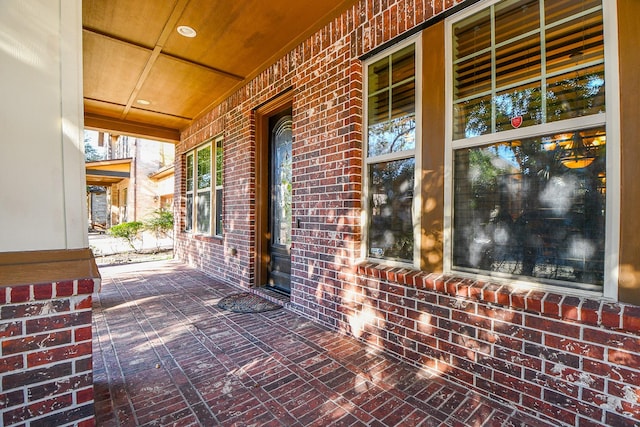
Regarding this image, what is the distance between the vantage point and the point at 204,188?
6.24 m

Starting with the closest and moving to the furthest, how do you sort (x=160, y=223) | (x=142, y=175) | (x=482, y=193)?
(x=482, y=193) < (x=160, y=223) < (x=142, y=175)

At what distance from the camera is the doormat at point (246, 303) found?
11.8ft

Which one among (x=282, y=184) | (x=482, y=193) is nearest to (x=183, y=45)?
(x=282, y=184)

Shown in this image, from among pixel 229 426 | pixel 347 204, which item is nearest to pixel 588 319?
pixel 347 204

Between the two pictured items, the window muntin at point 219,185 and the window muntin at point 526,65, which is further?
the window muntin at point 219,185

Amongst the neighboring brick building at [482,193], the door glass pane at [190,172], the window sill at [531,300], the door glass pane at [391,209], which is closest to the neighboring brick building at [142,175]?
the door glass pane at [190,172]

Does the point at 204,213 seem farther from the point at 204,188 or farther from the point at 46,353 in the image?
the point at 46,353

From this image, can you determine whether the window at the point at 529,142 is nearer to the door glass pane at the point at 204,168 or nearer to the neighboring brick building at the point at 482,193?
the neighboring brick building at the point at 482,193

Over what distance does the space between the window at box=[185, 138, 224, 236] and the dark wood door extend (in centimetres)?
143

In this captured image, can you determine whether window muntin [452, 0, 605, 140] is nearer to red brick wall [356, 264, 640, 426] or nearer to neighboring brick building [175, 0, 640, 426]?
neighboring brick building [175, 0, 640, 426]

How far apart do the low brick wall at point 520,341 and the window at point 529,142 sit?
0.19 m

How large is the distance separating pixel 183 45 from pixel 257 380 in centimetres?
366

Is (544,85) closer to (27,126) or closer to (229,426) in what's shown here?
(229,426)

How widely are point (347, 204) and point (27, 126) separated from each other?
217cm
